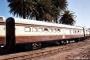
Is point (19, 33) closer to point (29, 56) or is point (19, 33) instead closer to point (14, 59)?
point (29, 56)

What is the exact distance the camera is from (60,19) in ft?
207

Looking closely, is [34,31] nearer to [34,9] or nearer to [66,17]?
[34,9]

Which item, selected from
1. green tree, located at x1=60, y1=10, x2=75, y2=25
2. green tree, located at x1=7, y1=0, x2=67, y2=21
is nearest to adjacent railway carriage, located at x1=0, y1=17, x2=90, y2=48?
green tree, located at x1=7, y1=0, x2=67, y2=21

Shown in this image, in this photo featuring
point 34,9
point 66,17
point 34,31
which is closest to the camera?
point 34,31

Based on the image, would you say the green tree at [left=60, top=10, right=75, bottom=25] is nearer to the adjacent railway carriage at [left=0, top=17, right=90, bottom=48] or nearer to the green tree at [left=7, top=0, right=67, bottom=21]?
the green tree at [left=7, top=0, right=67, bottom=21]

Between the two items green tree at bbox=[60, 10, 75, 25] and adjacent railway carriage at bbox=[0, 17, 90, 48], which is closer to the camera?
adjacent railway carriage at bbox=[0, 17, 90, 48]

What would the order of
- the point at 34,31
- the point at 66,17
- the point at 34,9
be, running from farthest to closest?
the point at 66,17
the point at 34,9
the point at 34,31

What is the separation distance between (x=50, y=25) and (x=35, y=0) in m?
20.4

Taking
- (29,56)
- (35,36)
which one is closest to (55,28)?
(35,36)

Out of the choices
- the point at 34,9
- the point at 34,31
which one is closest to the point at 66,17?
the point at 34,9

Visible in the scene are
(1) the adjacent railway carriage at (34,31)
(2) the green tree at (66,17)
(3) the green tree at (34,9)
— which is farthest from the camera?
(2) the green tree at (66,17)

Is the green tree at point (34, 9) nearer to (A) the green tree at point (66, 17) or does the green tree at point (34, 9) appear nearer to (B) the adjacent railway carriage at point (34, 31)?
(A) the green tree at point (66, 17)

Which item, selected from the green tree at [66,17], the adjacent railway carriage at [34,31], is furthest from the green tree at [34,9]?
the adjacent railway carriage at [34,31]

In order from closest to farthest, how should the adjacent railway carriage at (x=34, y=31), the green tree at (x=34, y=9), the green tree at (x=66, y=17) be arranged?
the adjacent railway carriage at (x=34, y=31) → the green tree at (x=34, y=9) → the green tree at (x=66, y=17)
